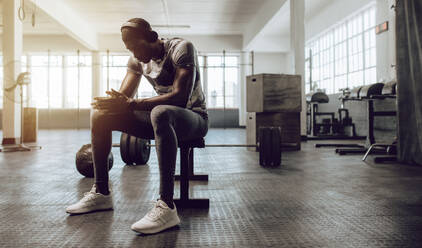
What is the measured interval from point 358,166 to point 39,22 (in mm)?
9568

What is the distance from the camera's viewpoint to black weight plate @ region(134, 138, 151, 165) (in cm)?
309

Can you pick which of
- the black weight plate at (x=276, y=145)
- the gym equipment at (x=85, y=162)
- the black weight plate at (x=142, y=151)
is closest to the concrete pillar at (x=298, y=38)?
the black weight plate at (x=276, y=145)

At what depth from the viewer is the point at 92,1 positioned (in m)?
8.14

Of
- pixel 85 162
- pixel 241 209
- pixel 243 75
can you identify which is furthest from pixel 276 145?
pixel 243 75

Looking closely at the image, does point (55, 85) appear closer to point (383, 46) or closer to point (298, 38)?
point (298, 38)

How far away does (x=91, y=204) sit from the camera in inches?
62.4

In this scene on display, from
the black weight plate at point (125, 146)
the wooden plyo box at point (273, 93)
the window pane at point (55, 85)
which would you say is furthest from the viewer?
the window pane at point (55, 85)

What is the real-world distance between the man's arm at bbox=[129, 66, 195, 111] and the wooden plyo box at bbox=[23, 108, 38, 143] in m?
5.68

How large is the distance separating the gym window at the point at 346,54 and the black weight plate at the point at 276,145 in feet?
16.7

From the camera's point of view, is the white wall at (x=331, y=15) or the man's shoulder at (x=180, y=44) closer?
the man's shoulder at (x=180, y=44)

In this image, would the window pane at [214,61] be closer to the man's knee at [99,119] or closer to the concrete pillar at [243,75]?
the concrete pillar at [243,75]

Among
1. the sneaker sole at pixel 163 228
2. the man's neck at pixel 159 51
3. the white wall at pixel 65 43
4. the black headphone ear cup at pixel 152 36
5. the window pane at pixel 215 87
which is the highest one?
the white wall at pixel 65 43

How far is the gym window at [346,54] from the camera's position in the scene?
739cm

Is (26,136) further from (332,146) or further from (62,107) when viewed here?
(62,107)
